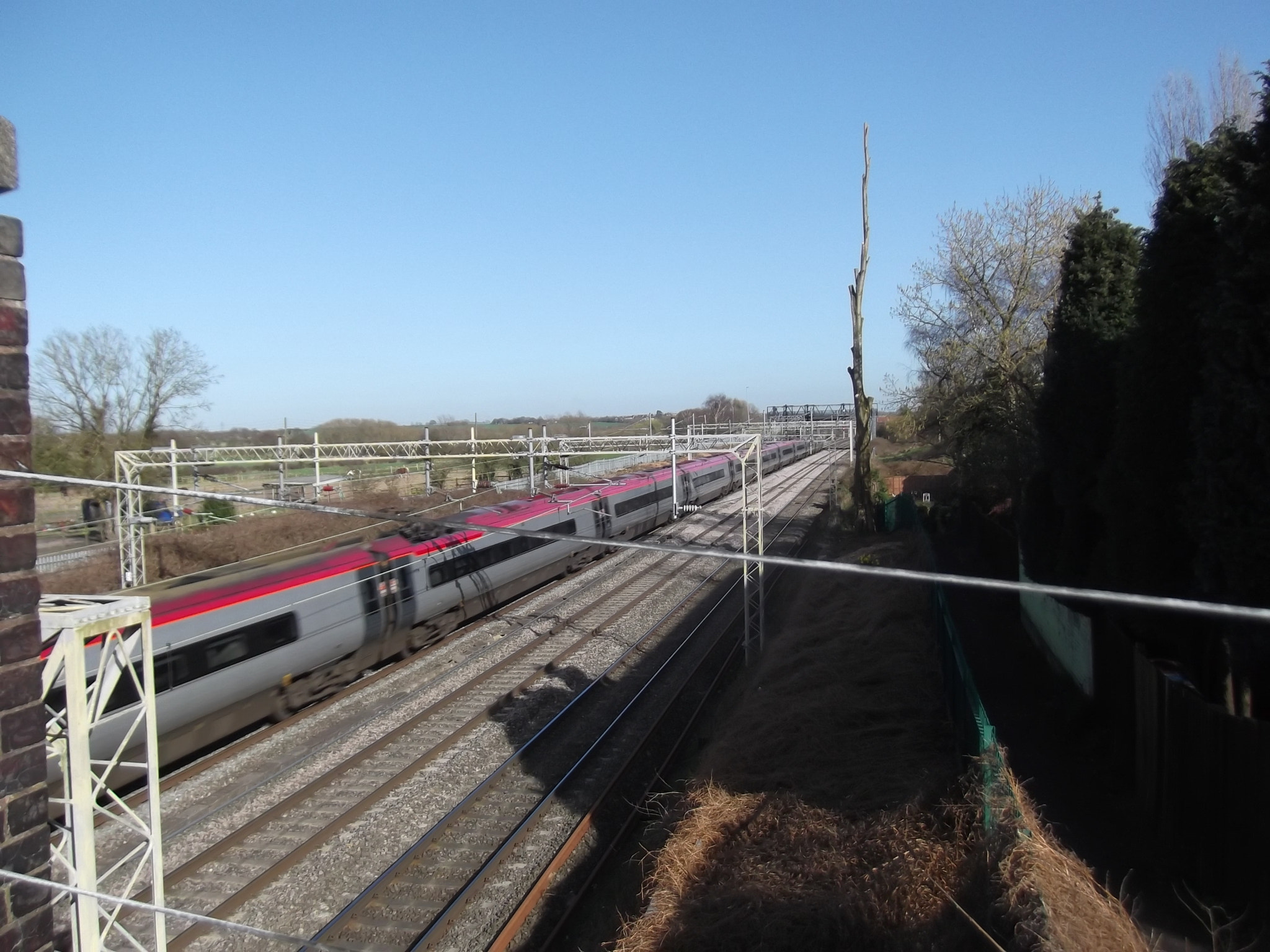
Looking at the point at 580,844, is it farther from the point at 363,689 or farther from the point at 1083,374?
the point at 1083,374

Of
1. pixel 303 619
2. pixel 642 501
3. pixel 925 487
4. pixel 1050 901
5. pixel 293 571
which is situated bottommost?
pixel 1050 901

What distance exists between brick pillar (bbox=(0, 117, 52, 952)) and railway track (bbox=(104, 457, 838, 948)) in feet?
16.7

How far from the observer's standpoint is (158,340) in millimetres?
29062

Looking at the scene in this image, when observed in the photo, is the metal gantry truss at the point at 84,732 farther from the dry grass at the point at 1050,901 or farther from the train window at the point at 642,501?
the train window at the point at 642,501

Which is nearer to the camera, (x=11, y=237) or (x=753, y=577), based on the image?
(x=11, y=237)

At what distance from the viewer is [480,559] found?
15.8 metres

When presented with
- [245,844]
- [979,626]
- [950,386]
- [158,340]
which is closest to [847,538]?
[950,386]

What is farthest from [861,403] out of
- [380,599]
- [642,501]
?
[380,599]

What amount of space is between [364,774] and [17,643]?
7821mm

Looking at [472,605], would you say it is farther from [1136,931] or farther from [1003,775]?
[1136,931]

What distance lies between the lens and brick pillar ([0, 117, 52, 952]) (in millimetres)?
2324

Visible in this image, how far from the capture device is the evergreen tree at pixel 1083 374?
11094 mm

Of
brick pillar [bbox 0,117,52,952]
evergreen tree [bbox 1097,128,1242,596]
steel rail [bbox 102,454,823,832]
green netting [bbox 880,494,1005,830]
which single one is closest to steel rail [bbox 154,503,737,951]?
steel rail [bbox 102,454,823,832]

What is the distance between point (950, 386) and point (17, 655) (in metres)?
25.1
